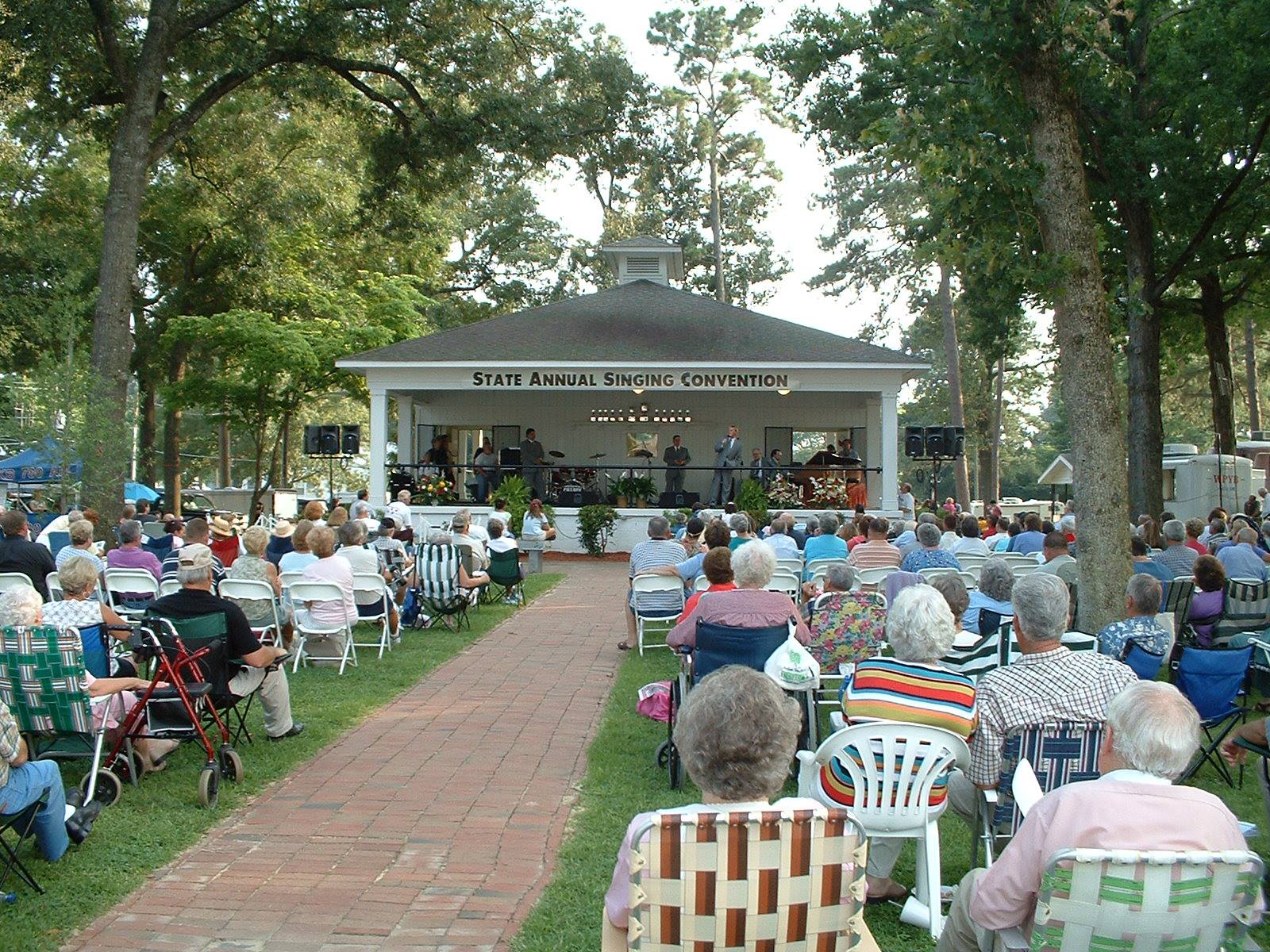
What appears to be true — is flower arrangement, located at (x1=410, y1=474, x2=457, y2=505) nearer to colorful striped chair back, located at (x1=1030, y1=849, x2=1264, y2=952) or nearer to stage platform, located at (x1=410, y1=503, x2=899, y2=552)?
stage platform, located at (x1=410, y1=503, x2=899, y2=552)

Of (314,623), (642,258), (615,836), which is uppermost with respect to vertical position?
(642,258)

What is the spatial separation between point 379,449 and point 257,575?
14736 mm

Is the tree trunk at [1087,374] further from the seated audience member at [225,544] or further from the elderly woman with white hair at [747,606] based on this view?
the seated audience member at [225,544]

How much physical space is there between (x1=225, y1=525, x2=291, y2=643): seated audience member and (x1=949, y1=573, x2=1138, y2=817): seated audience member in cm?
542

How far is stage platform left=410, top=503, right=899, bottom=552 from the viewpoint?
23031mm

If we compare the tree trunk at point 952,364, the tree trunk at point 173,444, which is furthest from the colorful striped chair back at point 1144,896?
the tree trunk at point 952,364

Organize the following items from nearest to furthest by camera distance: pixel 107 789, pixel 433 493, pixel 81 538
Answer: pixel 107 789, pixel 81 538, pixel 433 493

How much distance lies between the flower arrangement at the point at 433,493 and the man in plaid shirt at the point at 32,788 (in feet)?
61.1

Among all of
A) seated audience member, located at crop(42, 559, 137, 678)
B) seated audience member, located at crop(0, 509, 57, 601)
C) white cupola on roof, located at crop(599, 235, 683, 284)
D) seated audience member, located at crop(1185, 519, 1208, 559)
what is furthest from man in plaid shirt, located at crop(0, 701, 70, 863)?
white cupola on roof, located at crop(599, 235, 683, 284)

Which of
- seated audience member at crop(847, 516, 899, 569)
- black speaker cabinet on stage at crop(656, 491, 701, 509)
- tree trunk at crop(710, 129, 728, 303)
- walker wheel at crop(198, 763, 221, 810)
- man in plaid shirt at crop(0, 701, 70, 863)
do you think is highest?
tree trunk at crop(710, 129, 728, 303)

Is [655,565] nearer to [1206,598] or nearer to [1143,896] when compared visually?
[1206,598]

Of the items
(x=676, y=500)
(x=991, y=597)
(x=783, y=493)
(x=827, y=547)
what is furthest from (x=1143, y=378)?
(x=991, y=597)

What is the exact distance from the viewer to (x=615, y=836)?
5648 millimetres

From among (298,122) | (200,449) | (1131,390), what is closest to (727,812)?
(1131,390)
